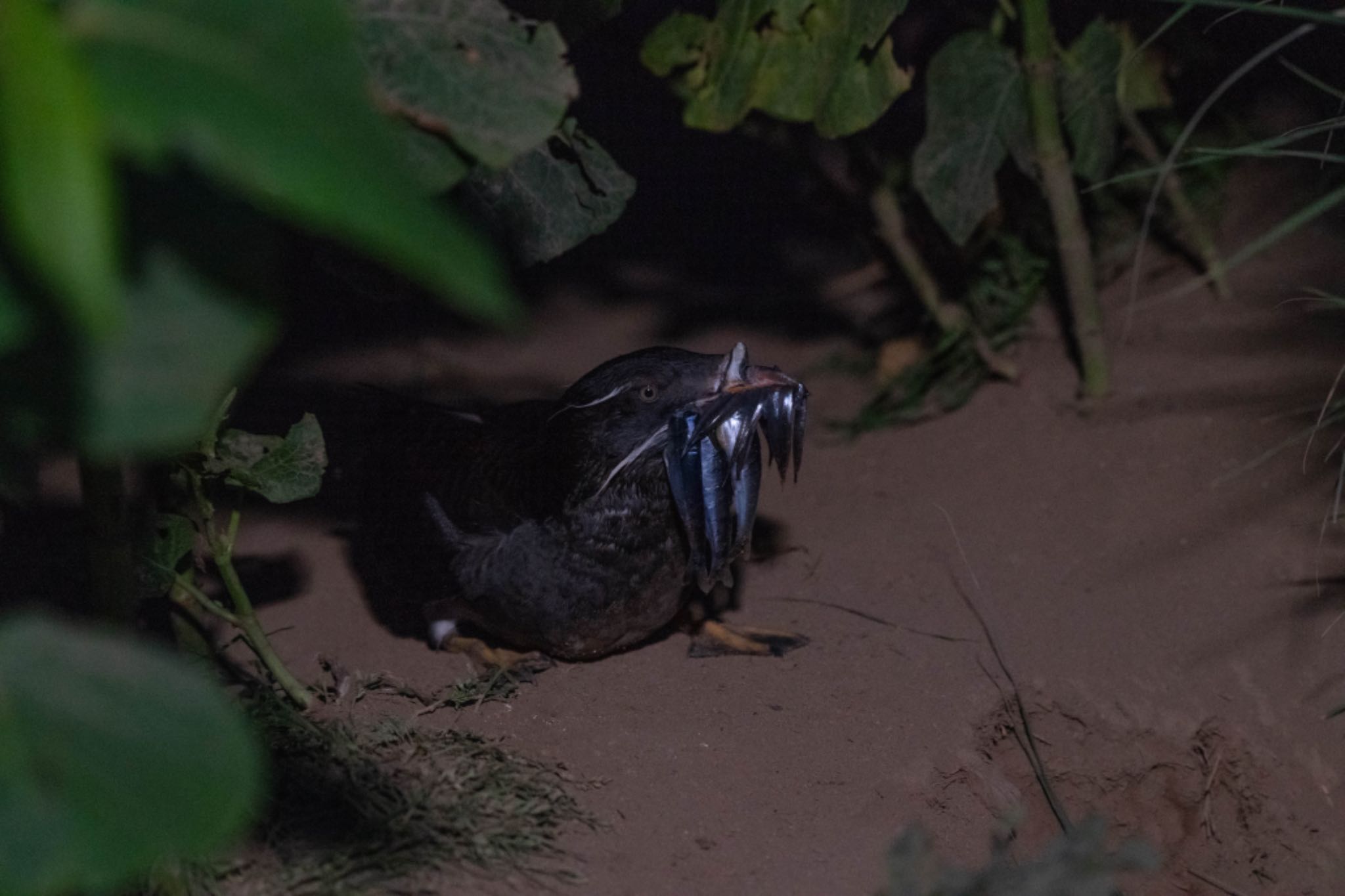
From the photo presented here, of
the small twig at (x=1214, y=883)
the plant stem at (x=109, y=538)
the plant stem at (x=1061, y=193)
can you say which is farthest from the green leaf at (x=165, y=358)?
the plant stem at (x=1061, y=193)

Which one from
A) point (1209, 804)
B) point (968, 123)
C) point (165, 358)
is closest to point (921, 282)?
point (968, 123)

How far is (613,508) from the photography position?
318 cm

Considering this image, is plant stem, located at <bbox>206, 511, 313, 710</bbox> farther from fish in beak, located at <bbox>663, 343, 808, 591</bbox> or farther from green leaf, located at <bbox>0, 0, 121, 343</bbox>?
green leaf, located at <bbox>0, 0, 121, 343</bbox>

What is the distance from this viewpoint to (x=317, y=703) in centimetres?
296

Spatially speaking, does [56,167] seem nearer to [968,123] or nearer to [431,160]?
[431,160]

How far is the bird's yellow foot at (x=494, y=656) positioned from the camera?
3309 millimetres

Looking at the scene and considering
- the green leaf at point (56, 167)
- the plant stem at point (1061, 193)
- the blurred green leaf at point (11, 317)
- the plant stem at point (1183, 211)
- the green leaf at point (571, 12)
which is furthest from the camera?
the plant stem at point (1183, 211)

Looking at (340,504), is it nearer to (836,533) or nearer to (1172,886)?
(836,533)

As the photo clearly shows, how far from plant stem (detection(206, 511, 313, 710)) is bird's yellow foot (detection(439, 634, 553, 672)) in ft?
1.77

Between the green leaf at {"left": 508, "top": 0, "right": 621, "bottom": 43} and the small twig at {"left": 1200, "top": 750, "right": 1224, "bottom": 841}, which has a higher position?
the green leaf at {"left": 508, "top": 0, "right": 621, "bottom": 43}

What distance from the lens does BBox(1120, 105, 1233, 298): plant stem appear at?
4223mm

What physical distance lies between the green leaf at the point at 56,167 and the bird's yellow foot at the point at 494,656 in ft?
7.59

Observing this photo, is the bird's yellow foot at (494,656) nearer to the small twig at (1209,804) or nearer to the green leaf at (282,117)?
the small twig at (1209,804)

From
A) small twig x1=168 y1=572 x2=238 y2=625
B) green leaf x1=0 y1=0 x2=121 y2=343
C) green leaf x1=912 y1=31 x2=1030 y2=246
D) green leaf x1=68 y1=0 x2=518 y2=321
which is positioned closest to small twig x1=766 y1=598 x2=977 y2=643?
green leaf x1=912 y1=31 x2=1030 y2=246
